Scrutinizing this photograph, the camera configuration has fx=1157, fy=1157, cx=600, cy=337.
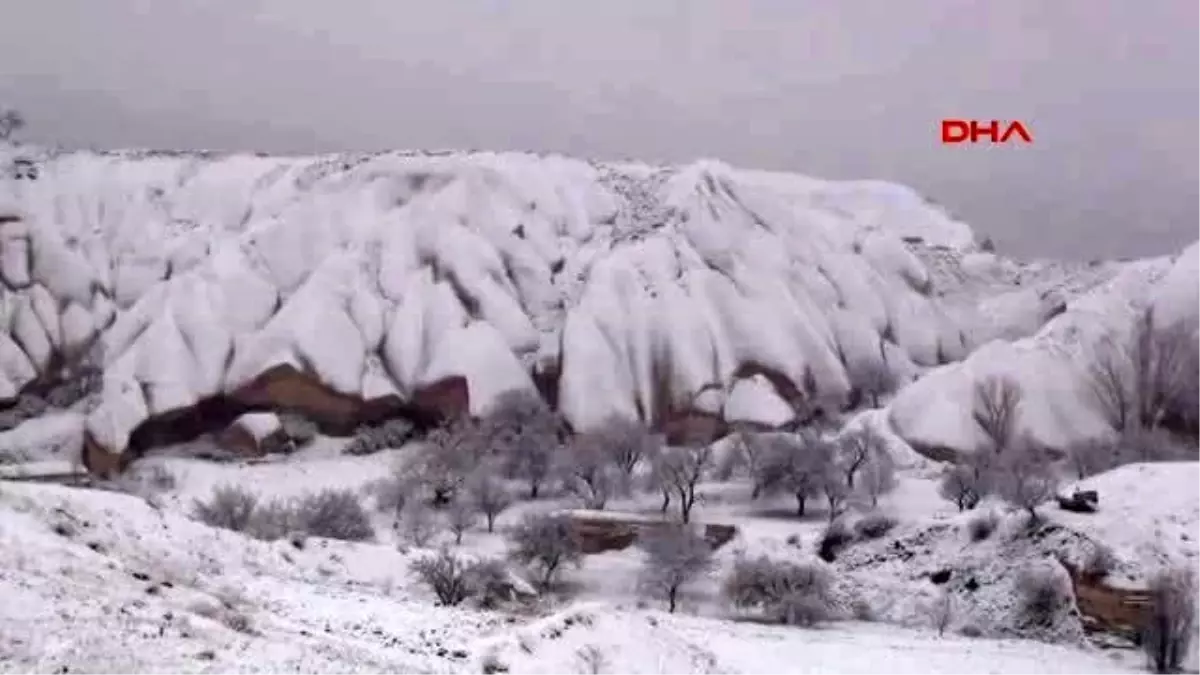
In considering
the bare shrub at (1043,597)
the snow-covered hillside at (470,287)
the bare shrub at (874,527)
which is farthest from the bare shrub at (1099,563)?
the snow-covered hillside at (470,287)

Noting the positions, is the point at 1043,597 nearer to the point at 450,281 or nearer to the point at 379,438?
the point at 379,438

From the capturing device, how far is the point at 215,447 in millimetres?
63156

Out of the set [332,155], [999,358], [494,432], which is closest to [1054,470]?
[999,358]

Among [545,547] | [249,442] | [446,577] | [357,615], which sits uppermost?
[357,615]

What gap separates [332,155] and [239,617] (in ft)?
257

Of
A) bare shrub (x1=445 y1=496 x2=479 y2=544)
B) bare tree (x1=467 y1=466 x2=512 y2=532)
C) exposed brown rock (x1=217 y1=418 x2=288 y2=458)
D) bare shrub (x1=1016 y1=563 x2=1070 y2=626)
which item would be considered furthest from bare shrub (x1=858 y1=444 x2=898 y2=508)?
exposed brown rock (x1=217 y1=418 x2=288 y2=458)

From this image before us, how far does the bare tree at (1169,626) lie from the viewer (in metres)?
23.9

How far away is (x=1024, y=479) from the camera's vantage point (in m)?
40.7

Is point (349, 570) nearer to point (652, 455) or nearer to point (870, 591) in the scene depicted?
point (870, 591)

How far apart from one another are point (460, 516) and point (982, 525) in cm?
1882

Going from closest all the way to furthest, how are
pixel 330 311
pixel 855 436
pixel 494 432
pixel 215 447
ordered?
pixel 855 436 < pixel 494 432 < pixel 215 447 < pixel 330 311

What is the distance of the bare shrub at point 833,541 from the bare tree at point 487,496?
42.3 feet

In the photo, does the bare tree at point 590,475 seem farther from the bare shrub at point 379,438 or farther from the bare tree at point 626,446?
the bare shrub at point 379,438

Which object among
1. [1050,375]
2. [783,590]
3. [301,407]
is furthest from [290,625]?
[1050,375]
